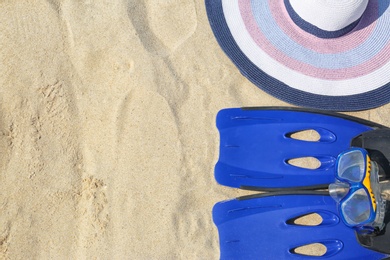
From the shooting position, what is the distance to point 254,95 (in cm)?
163

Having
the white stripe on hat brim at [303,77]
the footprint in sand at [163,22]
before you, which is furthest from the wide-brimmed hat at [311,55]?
the footprint in sand at [163,22]

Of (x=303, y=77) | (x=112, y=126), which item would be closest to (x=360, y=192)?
(x=303, y=77)

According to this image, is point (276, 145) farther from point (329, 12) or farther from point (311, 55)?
point (329, 12)

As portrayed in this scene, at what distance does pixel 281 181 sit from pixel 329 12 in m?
0.49

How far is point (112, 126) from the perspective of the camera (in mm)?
1571

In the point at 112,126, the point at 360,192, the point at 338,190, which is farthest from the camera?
the point at 112,126

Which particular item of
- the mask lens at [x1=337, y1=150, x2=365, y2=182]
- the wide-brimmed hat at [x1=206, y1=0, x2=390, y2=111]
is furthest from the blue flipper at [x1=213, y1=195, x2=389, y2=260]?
the wide-brimmed hat at [x1=206, y1=0, x2=390, y2=111]

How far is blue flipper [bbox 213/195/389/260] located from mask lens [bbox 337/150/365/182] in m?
0.13

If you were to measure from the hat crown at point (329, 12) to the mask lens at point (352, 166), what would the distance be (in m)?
0.35

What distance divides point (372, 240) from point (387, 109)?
0.42 meters

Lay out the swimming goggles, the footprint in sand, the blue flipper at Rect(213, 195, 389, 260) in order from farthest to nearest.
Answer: the footprint in sand → the blue flipper at Rect(213, 195, 389, 260) → the swimming goggles

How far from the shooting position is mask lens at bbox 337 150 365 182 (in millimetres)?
1387

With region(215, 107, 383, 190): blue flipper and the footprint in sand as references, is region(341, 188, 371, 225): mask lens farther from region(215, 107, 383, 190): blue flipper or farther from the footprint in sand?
the footprint in sand

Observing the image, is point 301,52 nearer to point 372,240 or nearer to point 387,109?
point 387,109
